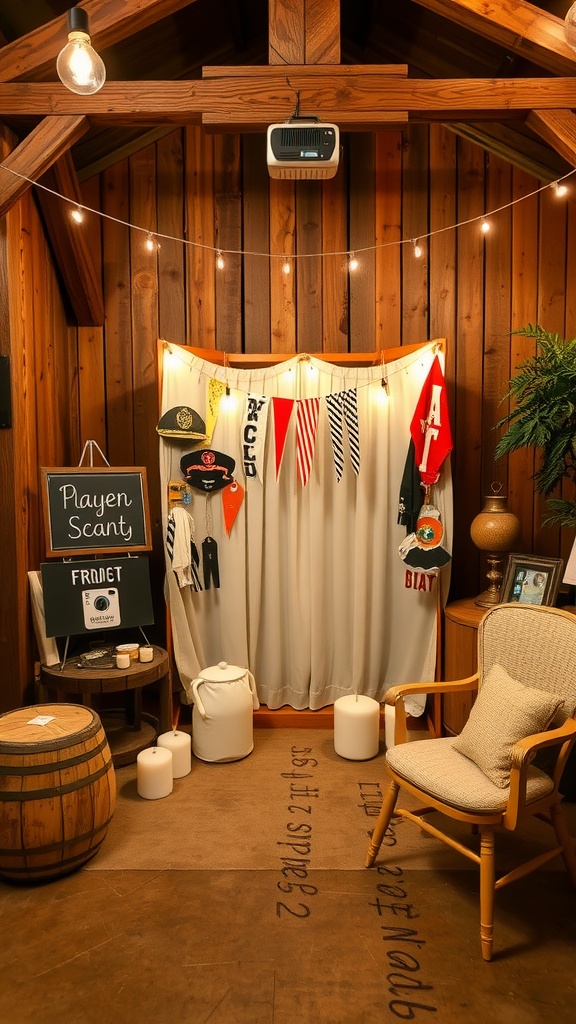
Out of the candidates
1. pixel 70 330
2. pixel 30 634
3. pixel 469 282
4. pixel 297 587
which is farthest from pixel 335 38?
pixel 30 634

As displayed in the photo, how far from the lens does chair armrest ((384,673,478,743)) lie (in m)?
2.28

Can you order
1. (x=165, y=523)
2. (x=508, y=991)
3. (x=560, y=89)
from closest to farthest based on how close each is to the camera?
(x=508, y=991)
(x=560, y=89)
(x=165, y=523)

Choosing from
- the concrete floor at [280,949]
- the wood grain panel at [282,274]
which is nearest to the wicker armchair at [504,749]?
the concrete floor at [280,949]

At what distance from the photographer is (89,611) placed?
2926 mm

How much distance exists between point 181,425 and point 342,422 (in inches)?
32.3

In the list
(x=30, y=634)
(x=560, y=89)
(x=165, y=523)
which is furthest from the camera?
(x=165, y=523)

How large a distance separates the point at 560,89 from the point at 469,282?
1155 millimetres

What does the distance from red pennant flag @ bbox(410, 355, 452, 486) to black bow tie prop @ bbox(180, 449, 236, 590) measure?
3.15 ft

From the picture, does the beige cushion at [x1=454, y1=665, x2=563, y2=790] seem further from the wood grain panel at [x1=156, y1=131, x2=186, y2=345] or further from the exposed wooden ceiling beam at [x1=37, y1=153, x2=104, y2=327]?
the exposed wooden ceiling beam at [x1=37, y1=153, x2=104, y2=327]

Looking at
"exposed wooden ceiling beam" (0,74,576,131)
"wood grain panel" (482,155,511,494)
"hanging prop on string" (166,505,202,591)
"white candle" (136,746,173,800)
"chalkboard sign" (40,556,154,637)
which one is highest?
"exposed wooden ceiling beam" (0,74,576,131)

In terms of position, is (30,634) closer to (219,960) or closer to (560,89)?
(219,960)

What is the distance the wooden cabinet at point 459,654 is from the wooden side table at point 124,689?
1.37 metres

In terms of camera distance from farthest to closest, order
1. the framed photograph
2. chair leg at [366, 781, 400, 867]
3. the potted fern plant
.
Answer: the framed photograph, the potted fern plant, chair leg at [366, 781, 400, 867]

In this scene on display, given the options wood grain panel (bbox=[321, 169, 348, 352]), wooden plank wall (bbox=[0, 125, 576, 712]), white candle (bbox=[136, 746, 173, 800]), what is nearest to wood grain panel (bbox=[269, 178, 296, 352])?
wooden plank wall (bbox=[0, 125, 576, 712])
